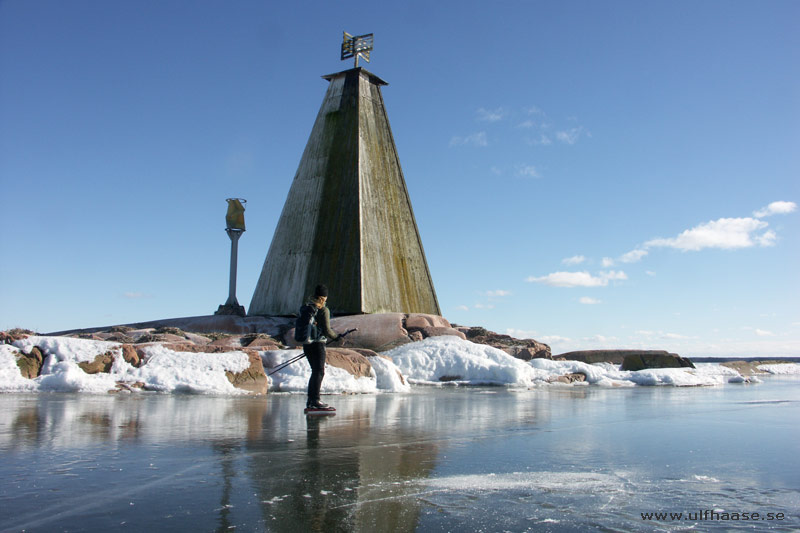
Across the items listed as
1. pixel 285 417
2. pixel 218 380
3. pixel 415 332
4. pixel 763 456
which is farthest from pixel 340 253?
pixel 763 456

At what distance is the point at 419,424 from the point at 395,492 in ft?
8.61

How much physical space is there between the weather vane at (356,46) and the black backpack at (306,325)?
2055 cm

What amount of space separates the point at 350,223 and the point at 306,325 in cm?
1577

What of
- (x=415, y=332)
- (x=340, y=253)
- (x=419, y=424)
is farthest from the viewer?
(x=340, y=253)

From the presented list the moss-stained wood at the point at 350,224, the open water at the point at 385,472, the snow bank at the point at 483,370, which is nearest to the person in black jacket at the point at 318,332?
the open water at the point at 385,472

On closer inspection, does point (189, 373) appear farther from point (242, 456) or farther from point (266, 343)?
point (266, 343)

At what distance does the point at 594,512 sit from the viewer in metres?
2.53

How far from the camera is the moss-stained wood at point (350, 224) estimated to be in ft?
70.7

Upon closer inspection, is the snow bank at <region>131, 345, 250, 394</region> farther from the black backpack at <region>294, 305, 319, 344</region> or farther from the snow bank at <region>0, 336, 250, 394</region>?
the black backpack at <region>294, 305, 319, 344</region>

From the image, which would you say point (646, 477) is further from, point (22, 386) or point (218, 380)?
point (22, 386)

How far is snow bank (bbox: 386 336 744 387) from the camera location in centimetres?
1259

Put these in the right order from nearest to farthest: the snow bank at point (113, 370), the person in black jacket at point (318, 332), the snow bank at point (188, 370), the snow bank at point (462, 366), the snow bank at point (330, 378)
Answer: the person in black jacket at point (318, 332) → the snow bank at point (113, 370) → the snow bank at point (188, 370) → the snow bank at point (330, 378) → the snow bank at point (462, 366)

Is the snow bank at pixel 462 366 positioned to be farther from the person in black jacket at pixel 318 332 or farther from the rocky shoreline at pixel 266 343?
the person in black jacket at pixel 318 332

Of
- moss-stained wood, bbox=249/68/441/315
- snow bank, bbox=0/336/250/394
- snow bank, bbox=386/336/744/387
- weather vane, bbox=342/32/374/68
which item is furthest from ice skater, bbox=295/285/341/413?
weather vane, bbox=342/32/374/68
